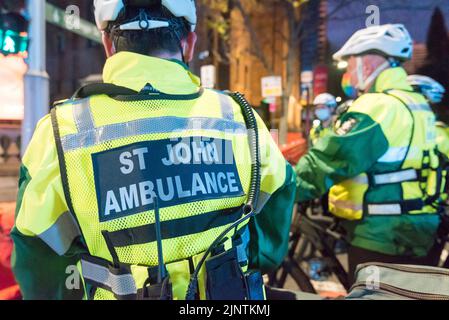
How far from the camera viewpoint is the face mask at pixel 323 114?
23.6 ft

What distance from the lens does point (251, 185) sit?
1.33 m

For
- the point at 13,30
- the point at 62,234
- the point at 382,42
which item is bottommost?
the point at 62,234

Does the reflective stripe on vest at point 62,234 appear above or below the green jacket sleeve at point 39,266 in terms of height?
above

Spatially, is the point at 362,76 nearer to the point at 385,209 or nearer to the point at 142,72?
the point at 385,209

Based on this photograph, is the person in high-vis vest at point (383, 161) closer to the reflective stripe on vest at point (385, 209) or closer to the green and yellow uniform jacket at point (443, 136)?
the reflective stripe on vest at point (385, 209)

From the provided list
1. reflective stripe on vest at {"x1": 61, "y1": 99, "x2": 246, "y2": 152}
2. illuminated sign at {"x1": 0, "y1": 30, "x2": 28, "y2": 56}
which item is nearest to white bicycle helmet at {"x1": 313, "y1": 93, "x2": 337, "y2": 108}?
illuminated sign at {"x1": 0, "y1": 30, "x2": 28, "y2": 56}

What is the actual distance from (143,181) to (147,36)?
47 cm

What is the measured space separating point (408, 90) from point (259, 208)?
166cm

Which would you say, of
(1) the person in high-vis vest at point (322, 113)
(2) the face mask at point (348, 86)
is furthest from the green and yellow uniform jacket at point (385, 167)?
(1) the person in high-vis vest at point (322, 113)

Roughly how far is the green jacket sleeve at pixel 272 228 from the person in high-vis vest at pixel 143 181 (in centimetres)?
9

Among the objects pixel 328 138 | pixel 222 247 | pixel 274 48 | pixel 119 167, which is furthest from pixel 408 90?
pixel 274 48

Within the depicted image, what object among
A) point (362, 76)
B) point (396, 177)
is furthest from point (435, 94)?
point (396, 177)

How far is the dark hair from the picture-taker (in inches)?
52.5
